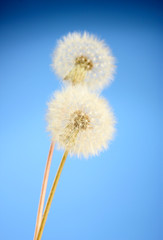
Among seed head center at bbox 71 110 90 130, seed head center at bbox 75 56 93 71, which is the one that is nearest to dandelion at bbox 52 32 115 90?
seed head center at bbox 75 56 93 71

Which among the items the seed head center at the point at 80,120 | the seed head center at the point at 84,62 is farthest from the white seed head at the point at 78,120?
the seed head center at the point at 84,62

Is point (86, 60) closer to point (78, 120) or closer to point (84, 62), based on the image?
point (84, 62)

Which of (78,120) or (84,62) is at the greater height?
(84,62)

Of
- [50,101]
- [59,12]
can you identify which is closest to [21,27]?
[59,12]

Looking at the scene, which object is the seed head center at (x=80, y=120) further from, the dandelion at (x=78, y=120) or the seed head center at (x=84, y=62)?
the seed head center at (x=84, y=62)

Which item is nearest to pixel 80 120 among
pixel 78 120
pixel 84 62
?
pixel 78 120

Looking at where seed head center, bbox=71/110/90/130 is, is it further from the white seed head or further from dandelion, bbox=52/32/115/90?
dandelion, bbox=52/32/115/90

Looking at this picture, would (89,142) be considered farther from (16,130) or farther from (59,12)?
(59,12)
